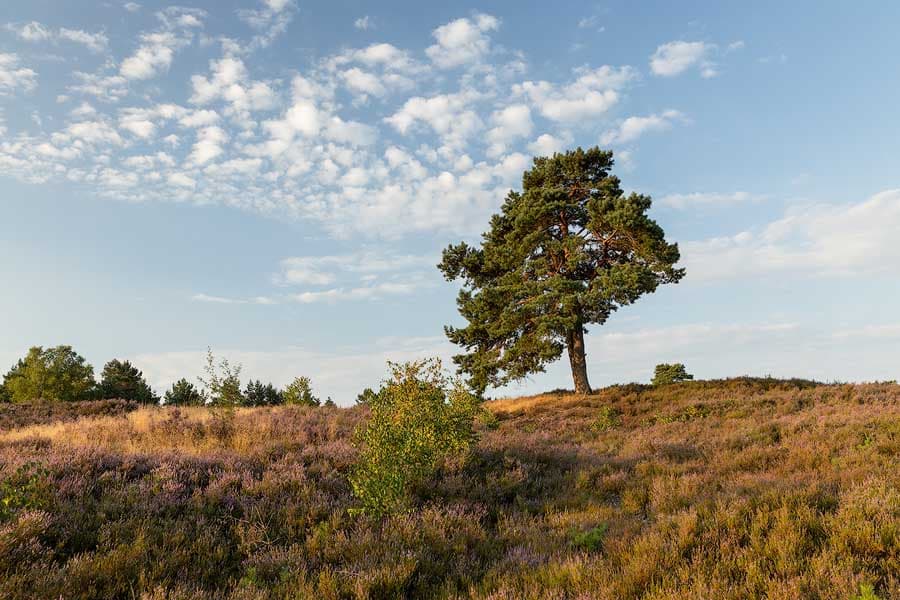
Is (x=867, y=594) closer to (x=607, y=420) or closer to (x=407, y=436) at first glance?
(x=407, y=436)

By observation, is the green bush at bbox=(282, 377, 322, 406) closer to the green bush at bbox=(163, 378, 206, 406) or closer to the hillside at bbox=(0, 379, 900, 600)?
the hillside at bbox=(0, 379, 900, 600)

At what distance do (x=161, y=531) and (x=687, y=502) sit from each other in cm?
751

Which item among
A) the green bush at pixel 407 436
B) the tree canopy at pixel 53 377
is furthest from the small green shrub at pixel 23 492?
the tree canopy at pixel 53 377

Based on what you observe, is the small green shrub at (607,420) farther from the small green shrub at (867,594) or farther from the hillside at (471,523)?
the small green shrub at (867,594)

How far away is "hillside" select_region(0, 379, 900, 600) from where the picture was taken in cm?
530

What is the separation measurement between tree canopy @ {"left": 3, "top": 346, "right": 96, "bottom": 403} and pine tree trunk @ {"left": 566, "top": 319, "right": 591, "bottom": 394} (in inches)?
1771

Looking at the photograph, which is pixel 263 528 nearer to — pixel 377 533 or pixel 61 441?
pixel 377 533

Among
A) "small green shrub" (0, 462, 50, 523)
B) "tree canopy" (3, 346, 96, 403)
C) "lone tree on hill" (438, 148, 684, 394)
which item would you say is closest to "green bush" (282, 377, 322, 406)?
"lone tree on hill" (438, 148, 684, 394)

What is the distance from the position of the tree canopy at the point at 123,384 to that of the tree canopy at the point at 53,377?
119 inches

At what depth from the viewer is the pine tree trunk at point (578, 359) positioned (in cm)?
2723

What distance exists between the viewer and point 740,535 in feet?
20.2

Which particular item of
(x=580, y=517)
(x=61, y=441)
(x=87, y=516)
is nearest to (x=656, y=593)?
(x=580, y=517)

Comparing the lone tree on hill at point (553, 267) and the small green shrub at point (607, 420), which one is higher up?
the lone tree on hill at point (553, 267)

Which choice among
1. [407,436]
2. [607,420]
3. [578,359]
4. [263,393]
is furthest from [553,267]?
[263,393]
